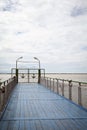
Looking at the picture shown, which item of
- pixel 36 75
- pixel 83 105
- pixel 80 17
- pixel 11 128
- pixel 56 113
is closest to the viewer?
pixel 11 128

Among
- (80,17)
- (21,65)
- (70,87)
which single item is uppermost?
(80,17)

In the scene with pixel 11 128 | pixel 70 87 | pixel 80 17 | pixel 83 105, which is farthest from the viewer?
pixel 80 17

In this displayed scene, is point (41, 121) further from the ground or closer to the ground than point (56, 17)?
closer to the ground

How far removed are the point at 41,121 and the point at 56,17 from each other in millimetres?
9439

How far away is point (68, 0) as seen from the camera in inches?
381

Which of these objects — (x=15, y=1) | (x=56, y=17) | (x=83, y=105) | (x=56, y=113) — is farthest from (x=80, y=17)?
(x=56, y=113)

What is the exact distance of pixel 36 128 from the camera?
6.11m

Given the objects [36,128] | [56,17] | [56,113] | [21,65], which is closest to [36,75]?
[21,65]

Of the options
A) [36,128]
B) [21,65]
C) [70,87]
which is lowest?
[36,128]

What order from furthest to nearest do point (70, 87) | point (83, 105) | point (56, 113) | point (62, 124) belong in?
point (70, 87) → point (83, 105) → point (56, 113) → point (62, 124)

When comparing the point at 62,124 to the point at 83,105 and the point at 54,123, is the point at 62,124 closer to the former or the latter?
the point at 54,123

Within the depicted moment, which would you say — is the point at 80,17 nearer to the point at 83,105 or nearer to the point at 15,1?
the point at 15,1

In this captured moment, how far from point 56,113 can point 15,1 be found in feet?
16.5

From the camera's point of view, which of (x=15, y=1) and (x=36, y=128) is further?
(x=15, y=1)
